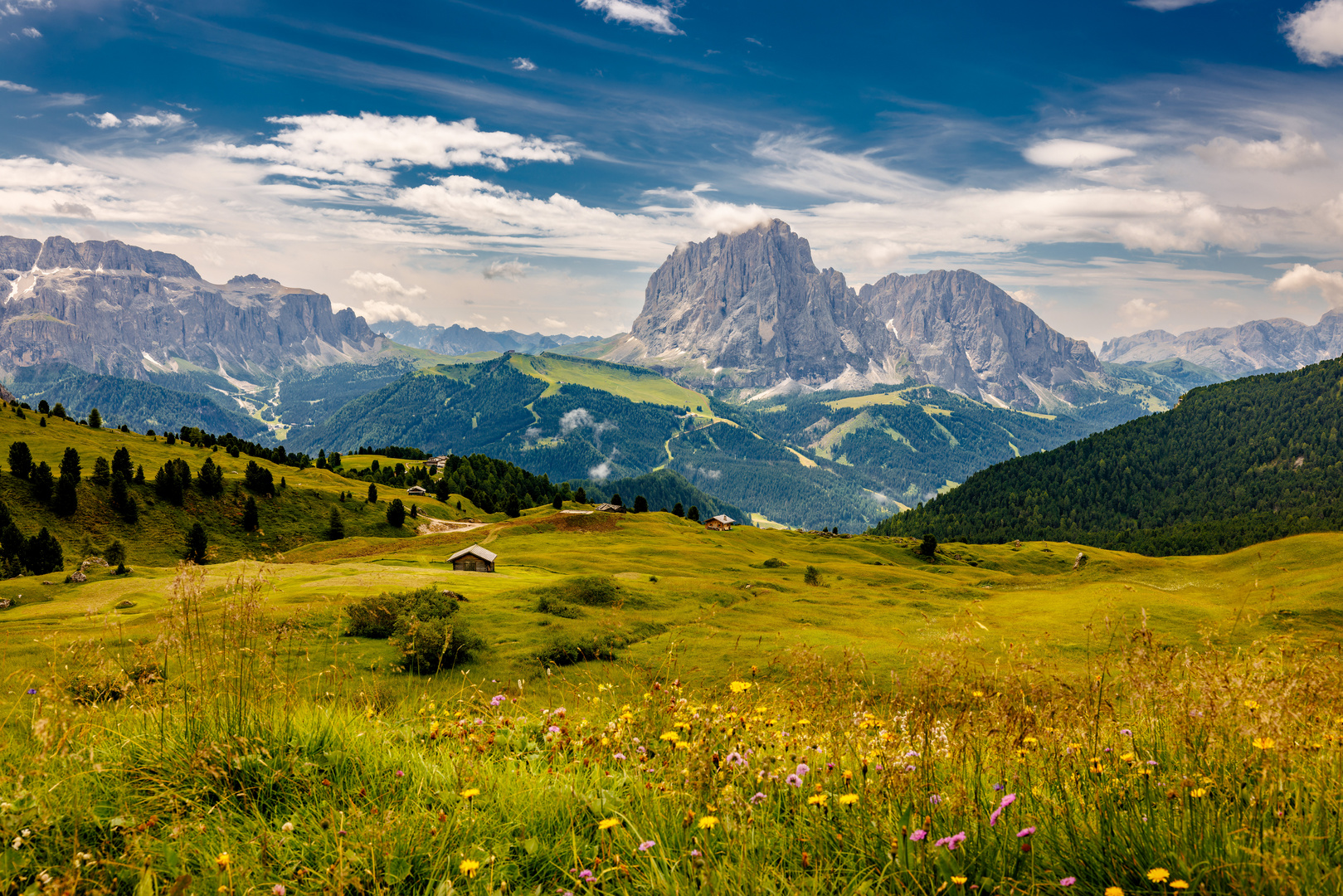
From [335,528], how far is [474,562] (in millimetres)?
53148

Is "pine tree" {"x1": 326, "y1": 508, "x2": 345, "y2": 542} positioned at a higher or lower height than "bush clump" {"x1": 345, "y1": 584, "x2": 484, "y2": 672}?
lower

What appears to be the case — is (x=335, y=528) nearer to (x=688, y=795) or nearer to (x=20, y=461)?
(x=20, y=461)

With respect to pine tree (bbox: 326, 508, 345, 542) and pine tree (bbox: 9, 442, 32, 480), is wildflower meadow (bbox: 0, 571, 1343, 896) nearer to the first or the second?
pine tree (bbox: 326, 508, 345, 542)

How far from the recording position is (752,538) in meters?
106

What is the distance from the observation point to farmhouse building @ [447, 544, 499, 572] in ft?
195

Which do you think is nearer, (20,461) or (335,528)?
(20,461)

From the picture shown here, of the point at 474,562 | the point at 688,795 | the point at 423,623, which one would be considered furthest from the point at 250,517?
the point at 688,795

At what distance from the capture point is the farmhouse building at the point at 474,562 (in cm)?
5938

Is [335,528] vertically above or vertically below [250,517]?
below

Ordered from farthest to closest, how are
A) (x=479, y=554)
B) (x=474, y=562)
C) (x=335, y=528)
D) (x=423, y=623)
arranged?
(x=335, y=528)
(x=479, y=554)
(x=474, y=562)
(x=423, y=623)

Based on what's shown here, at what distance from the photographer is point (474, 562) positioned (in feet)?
196

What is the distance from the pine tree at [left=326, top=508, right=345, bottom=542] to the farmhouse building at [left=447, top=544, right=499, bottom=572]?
161 ft

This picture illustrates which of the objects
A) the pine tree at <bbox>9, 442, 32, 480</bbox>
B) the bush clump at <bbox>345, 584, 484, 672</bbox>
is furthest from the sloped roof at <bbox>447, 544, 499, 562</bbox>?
the pine tree at <bbox>9, 442, 32, 480</bbox>

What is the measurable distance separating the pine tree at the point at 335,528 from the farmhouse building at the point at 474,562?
49.0m
